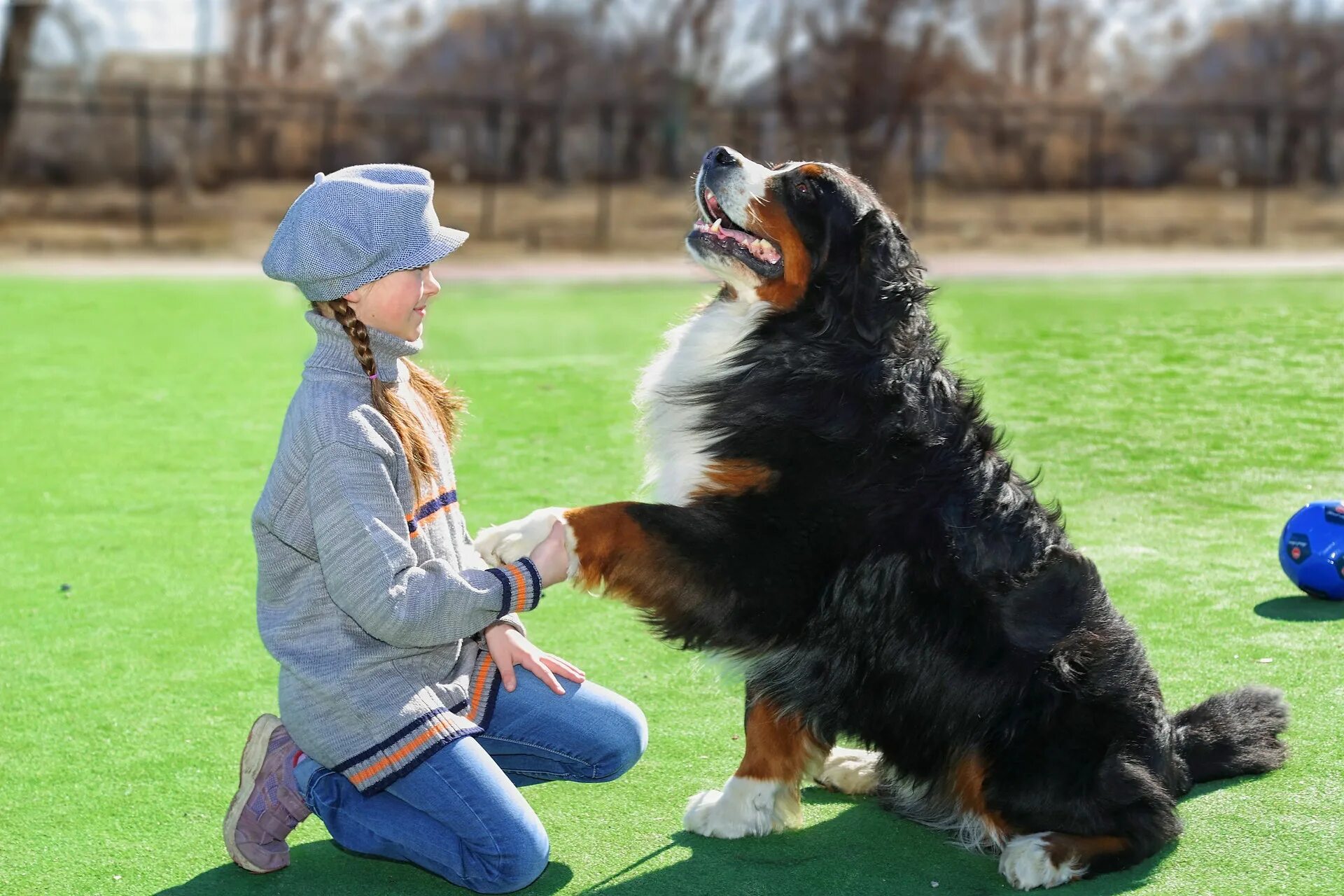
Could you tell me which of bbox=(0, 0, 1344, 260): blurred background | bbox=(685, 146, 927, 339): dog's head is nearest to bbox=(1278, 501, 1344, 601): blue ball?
bbox=(685, 146, 927, 339): dog's head

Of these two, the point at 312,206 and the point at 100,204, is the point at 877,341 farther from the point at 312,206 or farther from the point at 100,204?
the point at 100,204

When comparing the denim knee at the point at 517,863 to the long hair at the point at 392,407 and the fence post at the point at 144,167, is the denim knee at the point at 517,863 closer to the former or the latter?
the long hair at the point at 392,407

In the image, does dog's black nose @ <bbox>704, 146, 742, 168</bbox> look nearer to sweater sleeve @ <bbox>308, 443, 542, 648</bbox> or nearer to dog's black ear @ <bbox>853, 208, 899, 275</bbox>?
dog's black ear @ <bbox>853, 208, 899, 275</bbox>

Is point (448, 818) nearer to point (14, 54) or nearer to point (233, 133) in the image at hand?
point (233, 133)

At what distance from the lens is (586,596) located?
5.73 m

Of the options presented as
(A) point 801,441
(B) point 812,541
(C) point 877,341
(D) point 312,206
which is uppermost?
(D) point 312,206

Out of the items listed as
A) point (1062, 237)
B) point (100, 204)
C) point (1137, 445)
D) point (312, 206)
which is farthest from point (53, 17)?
point (312, 206)

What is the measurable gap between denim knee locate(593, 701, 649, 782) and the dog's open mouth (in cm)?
124

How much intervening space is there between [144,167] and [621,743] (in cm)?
2584

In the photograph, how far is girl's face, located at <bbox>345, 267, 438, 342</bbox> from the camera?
10.7 feet

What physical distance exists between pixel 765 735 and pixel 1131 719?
2.97ft

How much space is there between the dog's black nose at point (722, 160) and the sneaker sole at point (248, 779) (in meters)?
1.92

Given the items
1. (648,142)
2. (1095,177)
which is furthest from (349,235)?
(648,142)

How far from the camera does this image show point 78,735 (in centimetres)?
422
